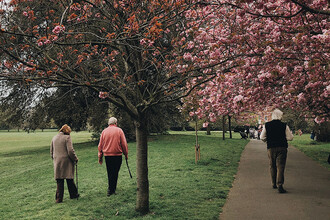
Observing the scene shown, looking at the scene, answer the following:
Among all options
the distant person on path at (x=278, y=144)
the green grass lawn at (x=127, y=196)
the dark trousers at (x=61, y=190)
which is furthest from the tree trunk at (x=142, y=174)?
the distant person on path at (x=278, y=144)

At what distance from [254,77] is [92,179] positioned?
21.4 ft

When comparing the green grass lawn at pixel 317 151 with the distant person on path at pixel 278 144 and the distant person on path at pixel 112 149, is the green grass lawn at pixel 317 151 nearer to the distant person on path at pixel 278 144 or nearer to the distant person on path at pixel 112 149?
the distant person on path at pixel 278 144

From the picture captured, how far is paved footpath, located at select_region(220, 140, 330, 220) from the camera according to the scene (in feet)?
17.5

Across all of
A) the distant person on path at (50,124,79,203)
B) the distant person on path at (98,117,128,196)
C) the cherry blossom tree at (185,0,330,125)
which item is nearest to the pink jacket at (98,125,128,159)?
the distant person on path at (98,117,128,196)

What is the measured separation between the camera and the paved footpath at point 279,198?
5.34 metres

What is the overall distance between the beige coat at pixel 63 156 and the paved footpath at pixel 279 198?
3736 mm

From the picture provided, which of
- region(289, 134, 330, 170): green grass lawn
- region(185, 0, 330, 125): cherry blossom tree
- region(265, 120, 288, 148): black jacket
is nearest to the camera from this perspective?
region(265, 120, 288, 148): black jacket

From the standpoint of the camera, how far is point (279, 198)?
6.51m

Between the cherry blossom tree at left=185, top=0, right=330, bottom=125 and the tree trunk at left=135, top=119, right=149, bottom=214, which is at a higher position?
the cherry blossom tree at left=185, top=0, right=330, bottom=125

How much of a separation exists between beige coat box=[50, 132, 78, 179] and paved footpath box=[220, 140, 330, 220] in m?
3.74

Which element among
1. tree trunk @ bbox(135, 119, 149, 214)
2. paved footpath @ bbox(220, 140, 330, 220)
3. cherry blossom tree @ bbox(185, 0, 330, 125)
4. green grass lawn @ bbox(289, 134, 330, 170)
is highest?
cherry blossom tree @ bbox(185, 0, 330, 125)

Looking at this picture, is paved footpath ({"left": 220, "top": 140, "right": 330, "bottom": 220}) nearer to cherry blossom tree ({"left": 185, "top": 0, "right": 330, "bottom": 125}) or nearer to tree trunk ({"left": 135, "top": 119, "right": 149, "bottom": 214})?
tree trunk ({"left": 135, "top": 119, "right": 149, "bottom": 214})

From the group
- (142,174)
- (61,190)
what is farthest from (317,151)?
(61,190)

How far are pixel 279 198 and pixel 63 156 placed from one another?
512cm
